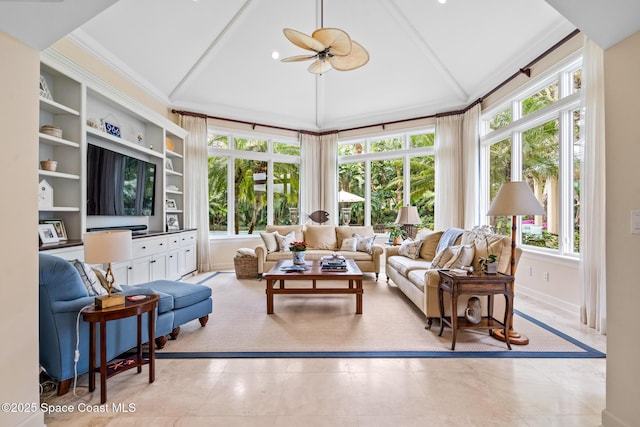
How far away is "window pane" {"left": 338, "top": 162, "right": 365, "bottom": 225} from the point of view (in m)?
7.33

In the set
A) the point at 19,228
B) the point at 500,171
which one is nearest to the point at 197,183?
the point at 19,228

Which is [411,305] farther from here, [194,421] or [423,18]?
[423,18]

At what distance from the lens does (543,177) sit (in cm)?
430

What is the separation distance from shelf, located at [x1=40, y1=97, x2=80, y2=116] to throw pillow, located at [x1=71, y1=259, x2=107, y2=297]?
1.81m

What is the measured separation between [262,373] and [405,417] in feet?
3.45

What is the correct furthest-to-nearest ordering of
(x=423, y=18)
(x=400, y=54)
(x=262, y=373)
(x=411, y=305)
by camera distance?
(x=400, y=54)
(x=423, y=18)
(x=411, y=305)
(x=262, y=373)

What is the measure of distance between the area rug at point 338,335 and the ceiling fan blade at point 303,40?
122 inches

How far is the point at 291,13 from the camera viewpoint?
4.82 meters

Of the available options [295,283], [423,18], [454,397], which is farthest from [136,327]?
[423,18]

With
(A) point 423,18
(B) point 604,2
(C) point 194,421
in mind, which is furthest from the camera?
(A) point 423,18

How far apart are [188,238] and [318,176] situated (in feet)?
10.8

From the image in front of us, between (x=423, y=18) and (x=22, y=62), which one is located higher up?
(x=423, y=18)

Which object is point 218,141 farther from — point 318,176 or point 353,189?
point 353,189

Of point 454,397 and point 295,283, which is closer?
point 454,397
